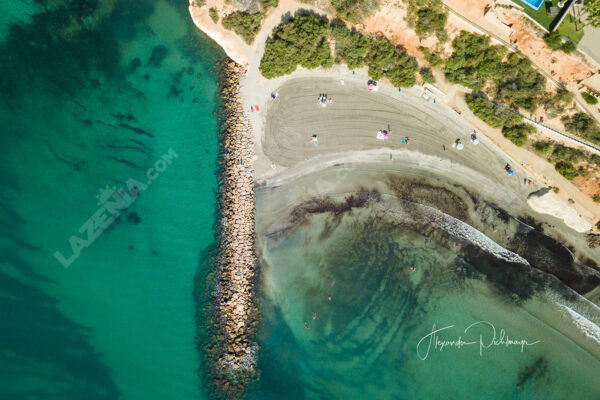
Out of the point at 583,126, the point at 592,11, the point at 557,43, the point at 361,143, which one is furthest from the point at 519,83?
the point at 361,143

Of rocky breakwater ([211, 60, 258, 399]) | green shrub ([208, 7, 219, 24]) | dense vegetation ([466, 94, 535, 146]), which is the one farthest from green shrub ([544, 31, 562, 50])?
green shrub ([208, 7, 219, 24])

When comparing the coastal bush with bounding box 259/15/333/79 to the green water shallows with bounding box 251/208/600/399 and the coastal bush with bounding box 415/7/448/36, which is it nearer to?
the coastal bush with bounding box 415/7/448/36

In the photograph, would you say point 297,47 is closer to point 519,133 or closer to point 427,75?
point 427,75

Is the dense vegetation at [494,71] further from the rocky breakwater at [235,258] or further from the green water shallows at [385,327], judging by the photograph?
the rocky breakwater at [235,258]

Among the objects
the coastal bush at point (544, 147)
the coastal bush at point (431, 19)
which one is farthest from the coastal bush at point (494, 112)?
the coastal bush at point (431, 19)

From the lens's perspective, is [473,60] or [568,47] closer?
[568,47]

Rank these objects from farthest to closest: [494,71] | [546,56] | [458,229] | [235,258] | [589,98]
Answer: [458,229] < [235,258] < [494,71] < [546,56] < [589,98]
